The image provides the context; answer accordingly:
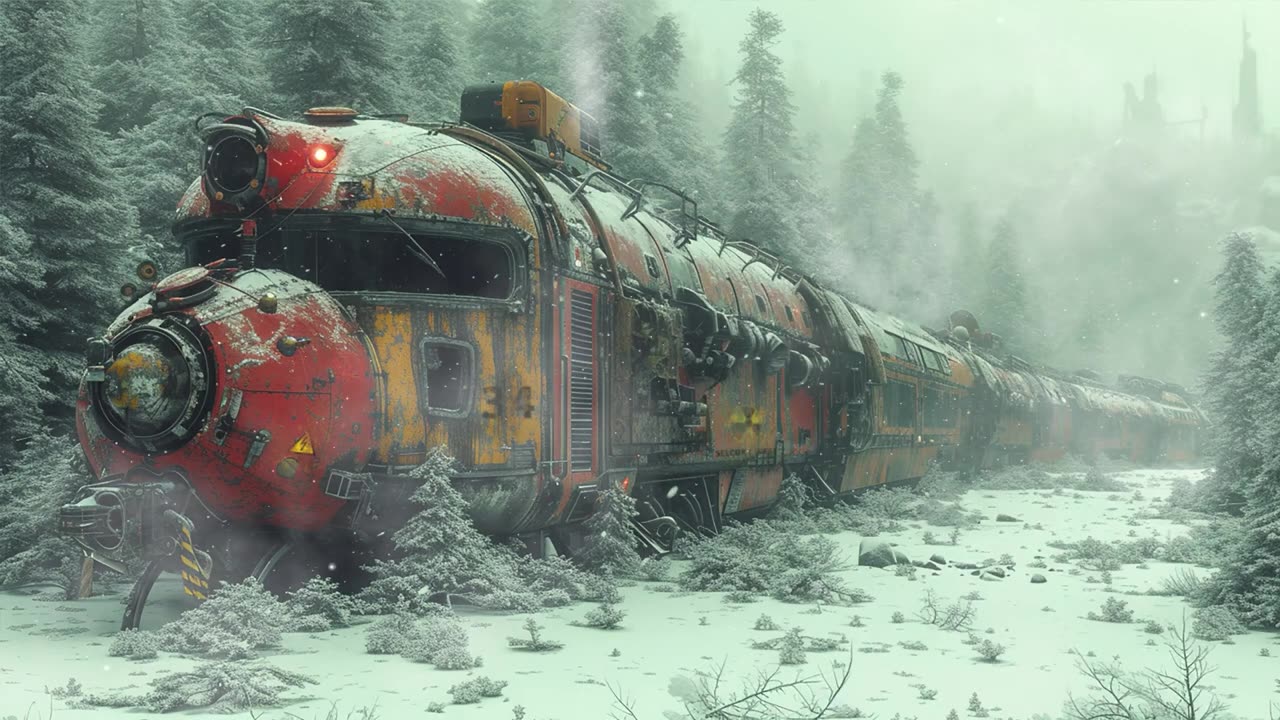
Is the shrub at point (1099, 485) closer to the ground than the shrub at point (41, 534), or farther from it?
closer to the ground

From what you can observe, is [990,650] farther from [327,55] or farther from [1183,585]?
[327,55]

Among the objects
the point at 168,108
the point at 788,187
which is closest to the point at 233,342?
the point at 168,108

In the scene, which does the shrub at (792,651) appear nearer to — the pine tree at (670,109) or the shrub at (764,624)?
the shrub at (764,624)

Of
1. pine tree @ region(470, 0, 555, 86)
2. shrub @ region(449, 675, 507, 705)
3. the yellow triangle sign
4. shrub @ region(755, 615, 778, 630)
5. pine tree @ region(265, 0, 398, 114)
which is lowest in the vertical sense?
shrub @ region(755, 615, 778, 630)

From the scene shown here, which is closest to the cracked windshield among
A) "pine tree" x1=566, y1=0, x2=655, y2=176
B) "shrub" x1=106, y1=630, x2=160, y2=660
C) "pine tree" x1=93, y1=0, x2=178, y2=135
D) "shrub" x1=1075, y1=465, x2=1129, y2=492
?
"shrub" x1=106, y1=630, x2=160, y2=660

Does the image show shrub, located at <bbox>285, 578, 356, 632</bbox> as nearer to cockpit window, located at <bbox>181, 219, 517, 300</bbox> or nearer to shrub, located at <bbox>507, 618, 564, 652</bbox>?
shrub, located at <bbox>507, 618, 564, 652</bbox>

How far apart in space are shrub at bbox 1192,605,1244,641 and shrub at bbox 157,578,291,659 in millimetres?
6980

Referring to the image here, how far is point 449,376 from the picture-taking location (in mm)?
9312

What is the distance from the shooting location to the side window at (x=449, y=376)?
9.13 meters

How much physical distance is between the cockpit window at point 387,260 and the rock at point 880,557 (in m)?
5.99

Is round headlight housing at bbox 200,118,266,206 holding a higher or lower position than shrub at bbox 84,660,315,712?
higher

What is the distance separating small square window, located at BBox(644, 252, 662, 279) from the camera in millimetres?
12805

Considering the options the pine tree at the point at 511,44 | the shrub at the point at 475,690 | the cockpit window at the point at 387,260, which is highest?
the pine tree at the point at 511,44

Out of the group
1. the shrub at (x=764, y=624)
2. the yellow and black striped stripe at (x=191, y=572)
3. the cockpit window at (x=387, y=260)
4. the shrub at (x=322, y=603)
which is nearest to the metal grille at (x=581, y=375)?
the cockpit window at (x=387, y=260)
